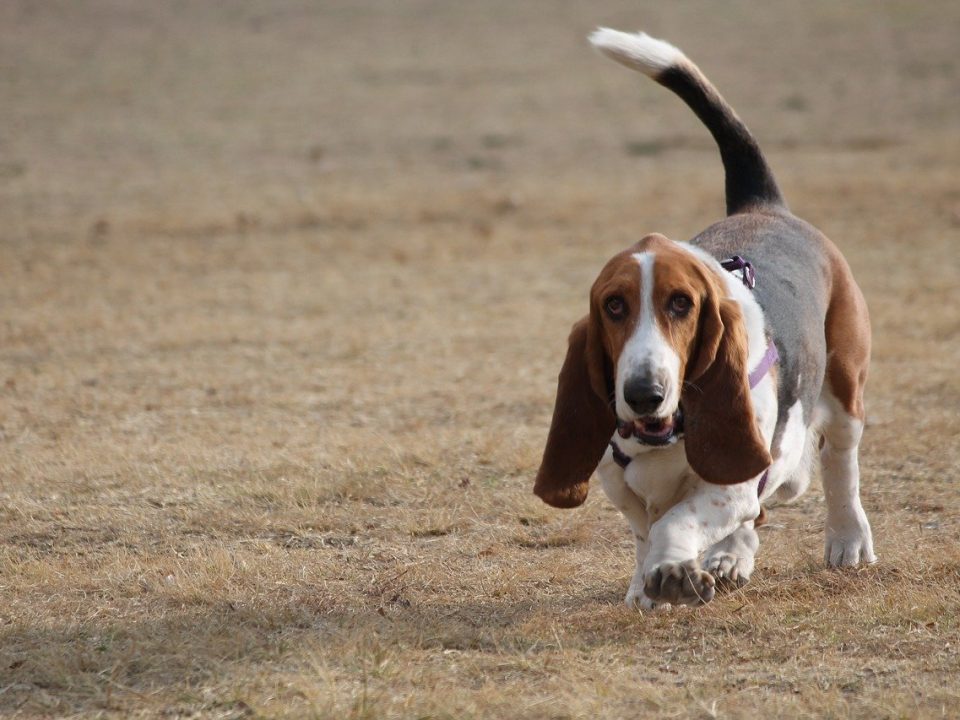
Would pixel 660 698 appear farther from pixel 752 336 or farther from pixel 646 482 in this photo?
pixel 752 336

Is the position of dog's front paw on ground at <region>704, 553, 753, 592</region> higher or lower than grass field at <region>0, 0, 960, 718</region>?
higher

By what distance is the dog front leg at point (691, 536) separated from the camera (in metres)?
4.07

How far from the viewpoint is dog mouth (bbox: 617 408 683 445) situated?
13.9ft

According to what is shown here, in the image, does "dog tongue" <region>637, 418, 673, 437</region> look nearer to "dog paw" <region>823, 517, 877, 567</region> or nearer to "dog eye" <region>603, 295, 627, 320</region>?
"dog eye" <region>603, 295, 627, 320</region>

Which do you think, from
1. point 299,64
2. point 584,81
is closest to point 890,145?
point 584,81

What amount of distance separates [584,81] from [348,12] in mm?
10973

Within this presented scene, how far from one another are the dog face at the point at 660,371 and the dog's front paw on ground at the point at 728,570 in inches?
22.2

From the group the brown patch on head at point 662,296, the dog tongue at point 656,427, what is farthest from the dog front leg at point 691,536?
the brown patch on head at point 662,296

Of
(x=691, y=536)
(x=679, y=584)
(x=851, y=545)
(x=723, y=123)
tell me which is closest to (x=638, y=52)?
(x=723, y=123)

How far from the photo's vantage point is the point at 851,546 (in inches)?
206

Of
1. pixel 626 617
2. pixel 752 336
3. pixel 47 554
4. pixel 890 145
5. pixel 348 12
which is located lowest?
pixel 348 12

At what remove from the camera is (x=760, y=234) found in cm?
511

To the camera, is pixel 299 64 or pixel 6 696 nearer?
pixel 6 696

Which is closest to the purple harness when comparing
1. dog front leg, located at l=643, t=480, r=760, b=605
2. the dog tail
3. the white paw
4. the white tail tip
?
dog front leg, located at l=643, t=480, r=760, b=605
